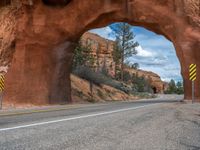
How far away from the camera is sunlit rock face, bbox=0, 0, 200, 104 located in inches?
1094

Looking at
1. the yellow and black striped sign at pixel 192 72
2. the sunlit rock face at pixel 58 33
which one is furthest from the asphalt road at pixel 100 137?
the sunlit rock face at pixel 58 33

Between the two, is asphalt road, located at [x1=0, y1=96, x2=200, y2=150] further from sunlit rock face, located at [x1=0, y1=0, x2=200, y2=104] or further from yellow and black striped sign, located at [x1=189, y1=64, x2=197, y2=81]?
sunlit rock face, located at [x1=0, y1=0, x2=200, y2=104]

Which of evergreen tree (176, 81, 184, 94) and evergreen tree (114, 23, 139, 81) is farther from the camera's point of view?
evergreen tree (176, 81, 184, 94)

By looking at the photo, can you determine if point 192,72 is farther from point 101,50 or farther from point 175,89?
A: point 175,89

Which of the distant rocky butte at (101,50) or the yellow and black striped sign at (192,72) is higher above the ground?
the distant rocky butte at (101,50)

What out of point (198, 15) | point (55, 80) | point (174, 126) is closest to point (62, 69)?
point (55, 80)

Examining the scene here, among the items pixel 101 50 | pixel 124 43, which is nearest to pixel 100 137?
pixel 124 43

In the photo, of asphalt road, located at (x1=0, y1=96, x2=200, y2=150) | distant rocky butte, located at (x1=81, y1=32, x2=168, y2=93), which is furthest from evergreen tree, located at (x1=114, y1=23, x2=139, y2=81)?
asphalt road, located at (x1=0, y1=96, x2=200, y2=150)

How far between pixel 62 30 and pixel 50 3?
2511 mm

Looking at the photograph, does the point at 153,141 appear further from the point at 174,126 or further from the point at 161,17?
the point at 161,17

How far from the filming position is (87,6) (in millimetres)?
29531

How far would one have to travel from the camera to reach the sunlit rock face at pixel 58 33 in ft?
91.2

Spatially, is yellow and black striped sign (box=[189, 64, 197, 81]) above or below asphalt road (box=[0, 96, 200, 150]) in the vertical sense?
above

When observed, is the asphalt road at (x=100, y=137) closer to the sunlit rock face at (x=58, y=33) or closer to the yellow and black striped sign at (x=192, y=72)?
the yellow and black striped sign at (x=192, y=72)
